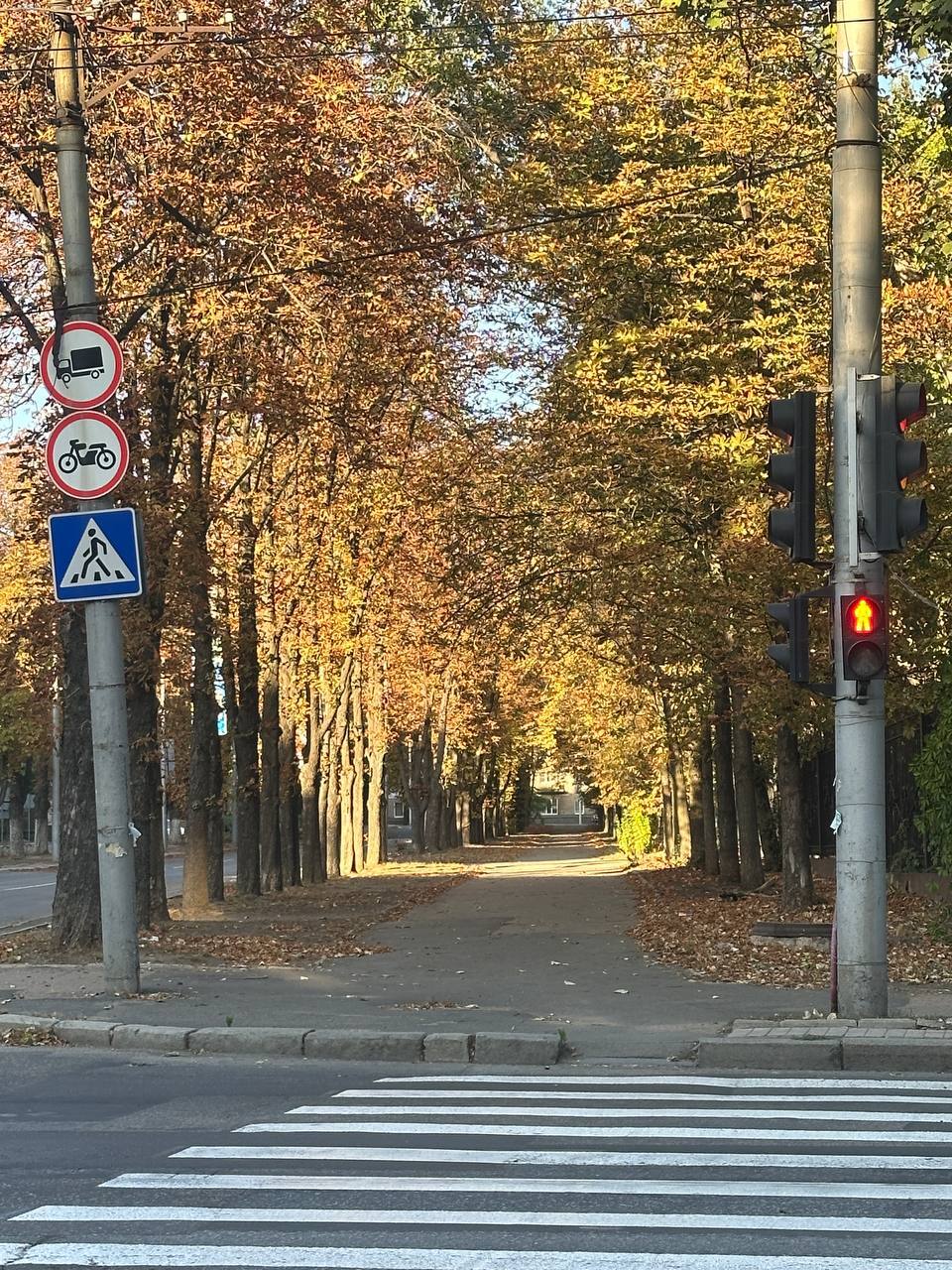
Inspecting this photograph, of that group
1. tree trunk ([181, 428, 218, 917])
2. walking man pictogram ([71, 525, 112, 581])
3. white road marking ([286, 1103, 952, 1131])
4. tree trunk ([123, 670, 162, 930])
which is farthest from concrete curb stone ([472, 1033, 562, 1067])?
tree trunk ([181, 428, 218, 917])

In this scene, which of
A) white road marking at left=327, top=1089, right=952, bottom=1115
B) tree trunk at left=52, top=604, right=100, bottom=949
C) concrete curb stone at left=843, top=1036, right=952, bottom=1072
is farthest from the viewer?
tree trunk at left=52, top=604, right=100, bottom=949

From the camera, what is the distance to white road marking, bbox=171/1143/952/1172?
7.00m

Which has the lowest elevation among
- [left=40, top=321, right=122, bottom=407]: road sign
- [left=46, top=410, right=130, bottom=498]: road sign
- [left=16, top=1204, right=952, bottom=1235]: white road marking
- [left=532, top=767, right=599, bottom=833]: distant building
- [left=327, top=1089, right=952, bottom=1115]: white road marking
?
[left=532, top=767, right=599, bottom=833]: distant building

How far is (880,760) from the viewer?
36.6 feet

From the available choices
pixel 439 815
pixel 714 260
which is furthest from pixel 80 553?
pixel 439 815

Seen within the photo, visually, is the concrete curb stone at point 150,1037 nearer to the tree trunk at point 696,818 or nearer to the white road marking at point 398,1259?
the white road marking at point 398,1259

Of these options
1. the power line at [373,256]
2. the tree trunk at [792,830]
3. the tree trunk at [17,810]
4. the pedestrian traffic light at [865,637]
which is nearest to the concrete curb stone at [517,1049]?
the pedestrian traffic light at [865,637]

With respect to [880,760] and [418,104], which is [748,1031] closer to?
[880,760]

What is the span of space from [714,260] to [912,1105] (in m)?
13.0

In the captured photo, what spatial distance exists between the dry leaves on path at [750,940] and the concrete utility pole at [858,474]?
2.60m

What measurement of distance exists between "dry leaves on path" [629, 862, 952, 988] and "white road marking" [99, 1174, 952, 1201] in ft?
23.2

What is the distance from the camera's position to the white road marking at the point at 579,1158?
23.0 ft

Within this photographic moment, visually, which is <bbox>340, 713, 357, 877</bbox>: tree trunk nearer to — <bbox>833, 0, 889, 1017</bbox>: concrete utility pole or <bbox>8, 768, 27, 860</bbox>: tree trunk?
<bbox>8, 768, 27, 860</bbox>: tree trunk

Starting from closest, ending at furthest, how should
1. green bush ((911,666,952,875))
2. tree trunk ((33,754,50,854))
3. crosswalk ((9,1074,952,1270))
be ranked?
crosswalk ((9,1074,952,1270)), green bush ((911,666,952,875)), tree trunk ((33,754,50,854))
